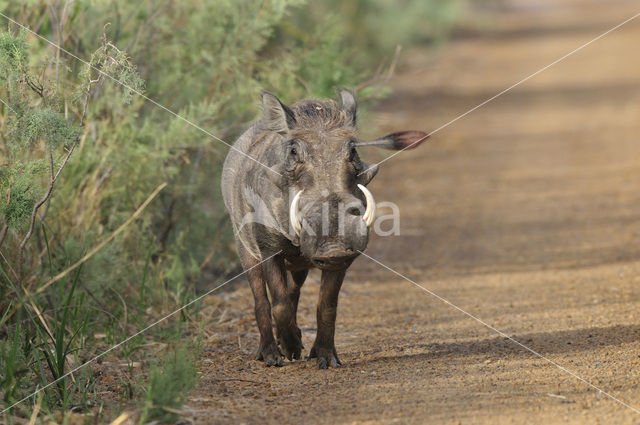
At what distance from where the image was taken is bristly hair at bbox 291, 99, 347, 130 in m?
5.41

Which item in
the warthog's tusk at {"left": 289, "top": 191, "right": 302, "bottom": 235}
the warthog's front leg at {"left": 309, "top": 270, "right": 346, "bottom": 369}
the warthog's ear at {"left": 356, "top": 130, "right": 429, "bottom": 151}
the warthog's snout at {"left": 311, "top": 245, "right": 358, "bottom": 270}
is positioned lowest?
the warthog's front leg at {"left": 309, "top": 270, "right": 346, "bottom": 369}

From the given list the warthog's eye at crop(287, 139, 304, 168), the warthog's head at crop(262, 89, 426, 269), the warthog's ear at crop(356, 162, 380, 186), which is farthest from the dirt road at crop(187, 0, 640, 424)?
the warthog's eye at crop(287, 139, 304, 168)

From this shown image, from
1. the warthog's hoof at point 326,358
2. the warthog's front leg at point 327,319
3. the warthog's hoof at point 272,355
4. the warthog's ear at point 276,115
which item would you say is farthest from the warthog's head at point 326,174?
the warthog's hoof at point 272,355

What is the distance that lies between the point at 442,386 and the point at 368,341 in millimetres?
1195

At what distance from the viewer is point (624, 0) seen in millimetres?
45938

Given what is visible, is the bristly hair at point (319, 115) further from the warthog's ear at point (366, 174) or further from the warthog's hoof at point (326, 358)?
the warthog's hoof at point (326, 358)

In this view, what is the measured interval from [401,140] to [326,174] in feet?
1.66

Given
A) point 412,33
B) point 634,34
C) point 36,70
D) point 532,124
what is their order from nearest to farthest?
point 36,70 < point 532,124 < point 412,33 < point 634,34

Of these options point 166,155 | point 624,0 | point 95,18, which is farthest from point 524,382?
point 624,0

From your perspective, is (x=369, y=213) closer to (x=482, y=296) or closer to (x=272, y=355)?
(x=272, y=355)

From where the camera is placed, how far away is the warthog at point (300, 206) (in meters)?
4.86

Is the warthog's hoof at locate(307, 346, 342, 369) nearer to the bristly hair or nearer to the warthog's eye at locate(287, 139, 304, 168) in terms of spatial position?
the warthog's eye at locate(287, 139, 304, 168)

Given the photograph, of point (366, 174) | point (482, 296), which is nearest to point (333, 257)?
point (366, 174)

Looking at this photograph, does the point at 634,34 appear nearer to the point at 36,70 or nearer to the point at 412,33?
the point at 412,33
